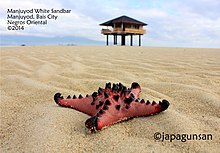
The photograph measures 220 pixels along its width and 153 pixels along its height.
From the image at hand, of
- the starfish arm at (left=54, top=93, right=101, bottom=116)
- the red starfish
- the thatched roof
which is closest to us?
the red starfish

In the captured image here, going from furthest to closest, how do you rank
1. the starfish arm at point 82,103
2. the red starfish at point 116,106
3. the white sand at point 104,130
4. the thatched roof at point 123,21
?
the thatched roof at point 123,21 < the starfish arm at point 82,103 < the red starfish at point 116,106 < the white sand at point 104,130

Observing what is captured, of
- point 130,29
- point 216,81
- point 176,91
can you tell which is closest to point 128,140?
point 176,91

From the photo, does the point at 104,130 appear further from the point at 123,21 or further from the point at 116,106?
the point at 123,21

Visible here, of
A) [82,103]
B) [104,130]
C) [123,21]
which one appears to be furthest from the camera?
[123,21]

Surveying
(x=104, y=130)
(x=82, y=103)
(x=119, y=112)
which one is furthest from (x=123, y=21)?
(x=104, y=130)

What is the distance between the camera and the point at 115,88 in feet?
6.33

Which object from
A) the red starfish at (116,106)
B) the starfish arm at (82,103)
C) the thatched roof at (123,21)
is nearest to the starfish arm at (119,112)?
the red starfish at (116,106)

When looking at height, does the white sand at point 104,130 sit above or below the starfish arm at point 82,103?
below

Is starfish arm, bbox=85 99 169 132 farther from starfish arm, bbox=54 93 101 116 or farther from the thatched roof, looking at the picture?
the thatched roof

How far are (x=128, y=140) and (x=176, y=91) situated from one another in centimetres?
122

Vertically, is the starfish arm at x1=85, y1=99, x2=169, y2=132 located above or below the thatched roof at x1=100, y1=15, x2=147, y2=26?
below

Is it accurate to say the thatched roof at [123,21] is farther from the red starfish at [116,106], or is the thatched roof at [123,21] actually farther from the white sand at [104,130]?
the red starfish at [116,106]

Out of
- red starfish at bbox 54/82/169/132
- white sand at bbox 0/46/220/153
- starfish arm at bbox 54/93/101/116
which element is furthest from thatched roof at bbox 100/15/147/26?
red starfish at bbox 54/82/169/132

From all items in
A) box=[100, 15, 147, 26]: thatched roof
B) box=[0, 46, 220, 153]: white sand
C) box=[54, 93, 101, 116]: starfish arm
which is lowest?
box=[0, 46, 220, 153]: white sand
